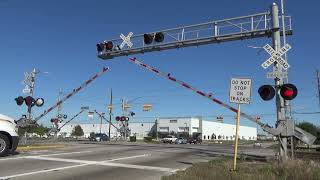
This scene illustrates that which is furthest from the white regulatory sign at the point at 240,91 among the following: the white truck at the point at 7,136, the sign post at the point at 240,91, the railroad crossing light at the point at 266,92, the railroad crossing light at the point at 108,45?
the railroad crossing light at the point at 108,45

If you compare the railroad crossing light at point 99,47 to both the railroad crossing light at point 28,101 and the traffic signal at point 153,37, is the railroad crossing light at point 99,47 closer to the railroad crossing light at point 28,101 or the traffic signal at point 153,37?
the traffic signal at point 153,37

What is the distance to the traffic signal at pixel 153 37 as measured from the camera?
2445 cm

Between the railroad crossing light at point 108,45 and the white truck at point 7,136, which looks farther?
the railroad crossing light at point 108,45

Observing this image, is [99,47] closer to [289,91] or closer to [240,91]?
[289,91]

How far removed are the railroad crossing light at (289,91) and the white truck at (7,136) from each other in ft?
33.4

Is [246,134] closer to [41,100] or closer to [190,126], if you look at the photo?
[190,126]

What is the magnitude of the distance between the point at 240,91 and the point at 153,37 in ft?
37.3

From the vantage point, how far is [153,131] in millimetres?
140000

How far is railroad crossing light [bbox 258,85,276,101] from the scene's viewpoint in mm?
15938

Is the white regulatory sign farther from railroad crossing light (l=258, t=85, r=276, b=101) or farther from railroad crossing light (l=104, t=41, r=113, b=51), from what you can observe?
railroad crossing light (l=104, t=41, r=113, b=51)

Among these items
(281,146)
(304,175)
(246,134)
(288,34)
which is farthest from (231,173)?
(246,134)

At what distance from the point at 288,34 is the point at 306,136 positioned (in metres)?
5.13

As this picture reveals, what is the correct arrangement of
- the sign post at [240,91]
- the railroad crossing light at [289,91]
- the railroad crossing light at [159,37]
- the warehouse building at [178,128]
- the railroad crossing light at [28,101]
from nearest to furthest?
the sign post at [240,91] → the railroad crossing light at [289,91] → the railroad crossing light at [159,37] → the railroad crossing light at [28,101] → the warehouse building at [178,128]

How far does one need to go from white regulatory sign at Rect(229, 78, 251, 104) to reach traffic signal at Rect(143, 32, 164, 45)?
10.7 m
